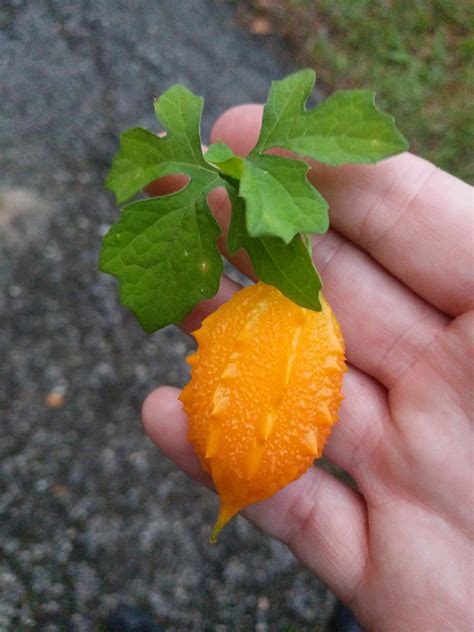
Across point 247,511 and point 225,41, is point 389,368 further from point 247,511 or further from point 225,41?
point 225,41

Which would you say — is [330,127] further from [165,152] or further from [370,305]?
[370,305]

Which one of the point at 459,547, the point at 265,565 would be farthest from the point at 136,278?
the point at 265,565

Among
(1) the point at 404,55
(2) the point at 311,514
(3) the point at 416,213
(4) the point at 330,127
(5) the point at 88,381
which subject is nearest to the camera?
(4) the point at 330,127

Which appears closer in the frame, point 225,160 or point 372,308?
point 225,160

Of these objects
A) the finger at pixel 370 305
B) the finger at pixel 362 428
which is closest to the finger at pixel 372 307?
the finger at pixel 370 305

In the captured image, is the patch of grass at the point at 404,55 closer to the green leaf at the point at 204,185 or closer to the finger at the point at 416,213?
the finger at the point at 416,213

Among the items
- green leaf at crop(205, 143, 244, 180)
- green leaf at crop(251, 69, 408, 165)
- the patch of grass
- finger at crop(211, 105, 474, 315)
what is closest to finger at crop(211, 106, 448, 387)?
finger at crop(211, 105, 474, 315)

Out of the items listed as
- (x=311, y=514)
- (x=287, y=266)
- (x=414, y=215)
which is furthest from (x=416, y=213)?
(x=311, y=514)
